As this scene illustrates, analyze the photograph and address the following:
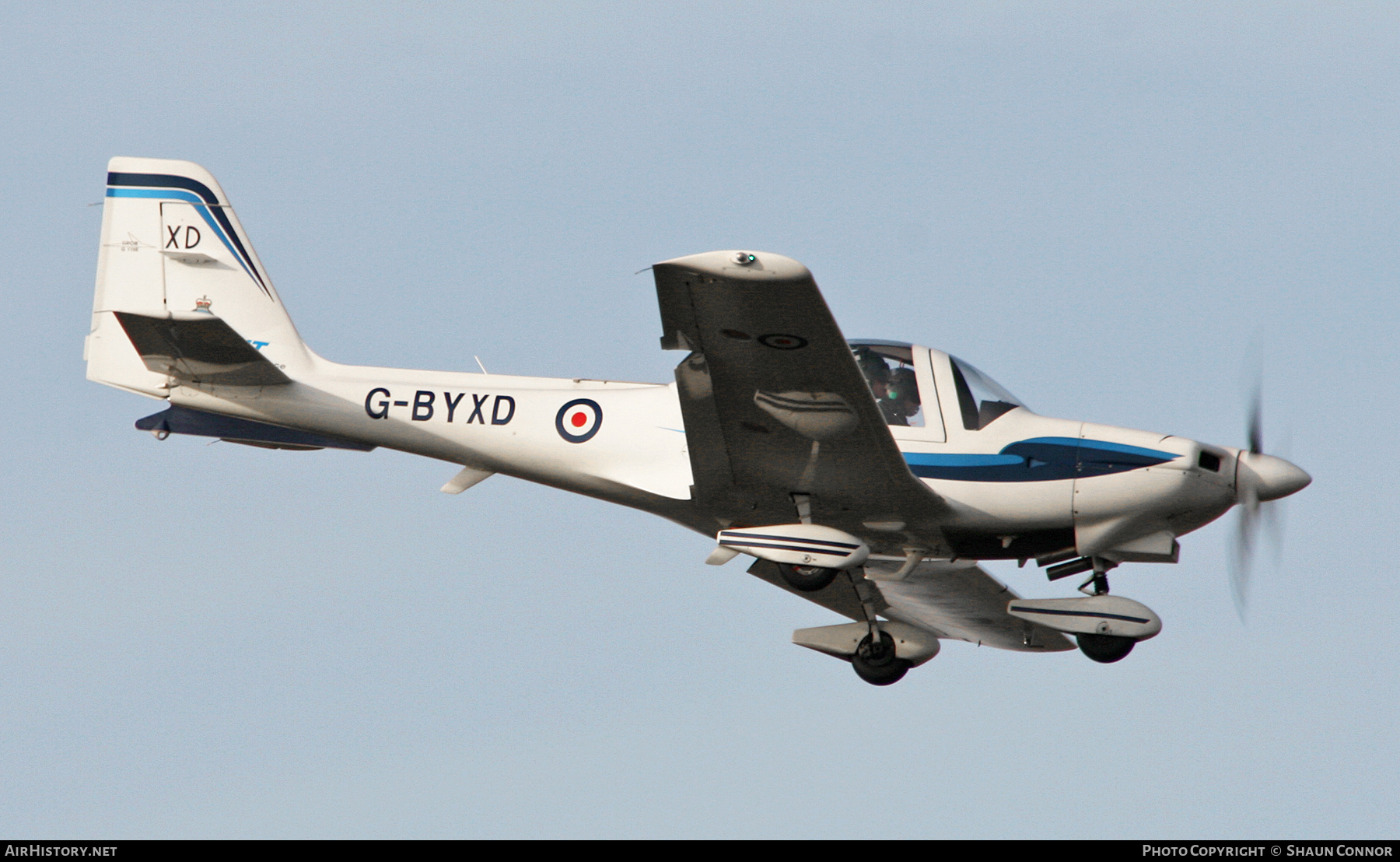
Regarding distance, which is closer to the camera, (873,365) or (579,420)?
(873,365)

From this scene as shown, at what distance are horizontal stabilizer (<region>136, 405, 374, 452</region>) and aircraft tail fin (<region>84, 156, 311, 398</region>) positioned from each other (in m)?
0.64

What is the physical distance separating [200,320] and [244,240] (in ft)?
9.20

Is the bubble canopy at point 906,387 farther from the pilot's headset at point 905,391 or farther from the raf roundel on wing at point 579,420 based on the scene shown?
the raf roundel on wing at point 579,420

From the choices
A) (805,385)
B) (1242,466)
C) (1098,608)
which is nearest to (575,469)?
(805,385)

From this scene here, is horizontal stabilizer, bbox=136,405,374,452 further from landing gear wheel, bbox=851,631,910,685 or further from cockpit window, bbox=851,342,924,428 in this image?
landing gear wheel, bbox=851,631,910,685

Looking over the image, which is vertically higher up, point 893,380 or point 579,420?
point 893,380

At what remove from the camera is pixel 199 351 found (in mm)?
13523

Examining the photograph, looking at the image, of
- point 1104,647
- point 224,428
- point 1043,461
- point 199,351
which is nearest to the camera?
point 1043,461

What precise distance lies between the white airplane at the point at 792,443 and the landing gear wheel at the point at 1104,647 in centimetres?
2

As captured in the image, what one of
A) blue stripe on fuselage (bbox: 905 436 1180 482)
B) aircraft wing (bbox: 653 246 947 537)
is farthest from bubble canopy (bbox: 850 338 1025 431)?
aircraft wing (bbox: 653 246 947 537)

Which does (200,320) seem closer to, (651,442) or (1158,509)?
(651,442)

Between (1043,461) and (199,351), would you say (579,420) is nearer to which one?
(199,351)

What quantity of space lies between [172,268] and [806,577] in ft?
24.1

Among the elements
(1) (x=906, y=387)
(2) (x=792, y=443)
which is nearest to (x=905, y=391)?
(1) (x=906, y=387)
